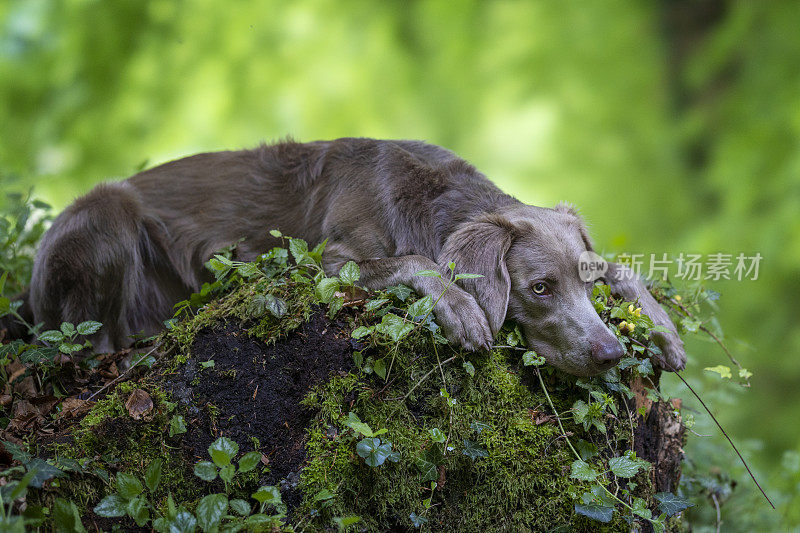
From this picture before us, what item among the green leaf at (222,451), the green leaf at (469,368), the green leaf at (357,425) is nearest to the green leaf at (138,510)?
the green leaf at (222,451)

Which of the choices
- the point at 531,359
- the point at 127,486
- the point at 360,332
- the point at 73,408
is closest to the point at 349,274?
the point at 360,332

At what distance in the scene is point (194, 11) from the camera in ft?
27.5

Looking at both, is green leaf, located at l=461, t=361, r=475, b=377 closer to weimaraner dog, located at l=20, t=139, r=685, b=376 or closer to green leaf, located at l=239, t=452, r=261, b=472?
weimaraner dog, located at l=20, t=139, r=685, b=376

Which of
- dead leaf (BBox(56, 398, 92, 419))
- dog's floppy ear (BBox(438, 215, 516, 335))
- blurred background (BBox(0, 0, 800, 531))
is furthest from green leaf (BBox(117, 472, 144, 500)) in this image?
blurred background (BBox(0, 0, 800, 531))

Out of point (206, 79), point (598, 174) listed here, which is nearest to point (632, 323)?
point (598, 174)

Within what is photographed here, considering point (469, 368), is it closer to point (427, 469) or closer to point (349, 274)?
point (427, 469)

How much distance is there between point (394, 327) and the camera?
288 cm

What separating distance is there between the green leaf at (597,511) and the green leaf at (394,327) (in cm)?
105

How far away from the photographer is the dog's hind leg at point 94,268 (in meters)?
4.01

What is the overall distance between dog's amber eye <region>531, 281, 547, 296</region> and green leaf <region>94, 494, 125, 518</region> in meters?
2.13

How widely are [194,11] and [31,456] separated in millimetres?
7048

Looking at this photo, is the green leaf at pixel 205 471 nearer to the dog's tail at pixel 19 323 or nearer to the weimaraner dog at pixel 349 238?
the weimaraner dog at pixel 349 238

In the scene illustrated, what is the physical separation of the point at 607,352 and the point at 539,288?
1.77ft

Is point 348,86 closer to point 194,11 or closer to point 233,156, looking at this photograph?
point 194,11
